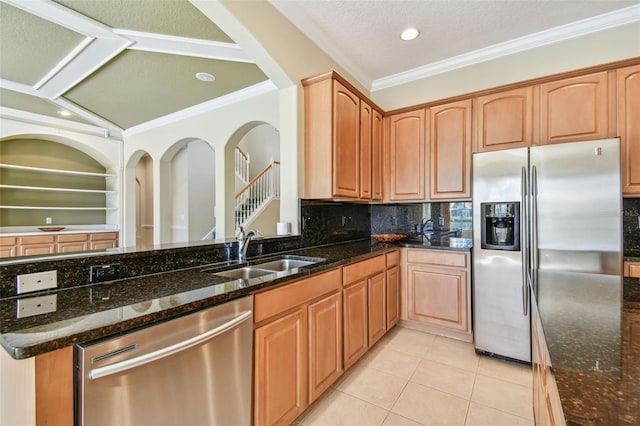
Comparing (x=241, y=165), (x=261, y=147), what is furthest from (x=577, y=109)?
(x=261, y=147)

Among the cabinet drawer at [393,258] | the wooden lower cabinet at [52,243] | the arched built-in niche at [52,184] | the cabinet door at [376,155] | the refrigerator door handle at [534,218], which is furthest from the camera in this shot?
the arched built-in niche at [52,184]

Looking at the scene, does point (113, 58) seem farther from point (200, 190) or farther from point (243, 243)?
point (200, 190)

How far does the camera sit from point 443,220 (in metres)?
3.44

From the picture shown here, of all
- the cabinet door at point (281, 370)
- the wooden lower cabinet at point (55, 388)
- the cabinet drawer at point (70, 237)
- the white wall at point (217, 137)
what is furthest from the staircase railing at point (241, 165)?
the wooden lower cabinet at point (55, 388)

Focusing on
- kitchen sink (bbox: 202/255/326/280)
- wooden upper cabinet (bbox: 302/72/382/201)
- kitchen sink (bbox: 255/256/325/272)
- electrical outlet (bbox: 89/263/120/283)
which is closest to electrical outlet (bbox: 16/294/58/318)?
electrical outlet (bbox: 89/263/120/283)

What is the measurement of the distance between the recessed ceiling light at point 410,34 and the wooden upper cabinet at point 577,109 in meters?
1.24

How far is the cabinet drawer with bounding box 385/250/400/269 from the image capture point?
2893 millimetres

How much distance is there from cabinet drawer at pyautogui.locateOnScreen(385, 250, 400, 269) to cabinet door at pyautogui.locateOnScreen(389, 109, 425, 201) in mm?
717

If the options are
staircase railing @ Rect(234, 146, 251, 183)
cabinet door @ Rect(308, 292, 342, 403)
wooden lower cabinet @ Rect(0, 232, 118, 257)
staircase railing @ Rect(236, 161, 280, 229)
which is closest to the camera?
cabinet door @ Rect(308, 292, 342, 403)

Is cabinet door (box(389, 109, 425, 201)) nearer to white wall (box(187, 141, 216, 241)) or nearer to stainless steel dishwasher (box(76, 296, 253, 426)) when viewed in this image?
stainless steel dishwasher (box(76, 296, 253, 426))

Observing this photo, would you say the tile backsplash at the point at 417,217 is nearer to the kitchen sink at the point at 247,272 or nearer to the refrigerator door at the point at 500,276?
the refrigerator door at the point at 500,276

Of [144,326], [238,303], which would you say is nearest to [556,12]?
[238,303]

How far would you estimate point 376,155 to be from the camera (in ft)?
11.1

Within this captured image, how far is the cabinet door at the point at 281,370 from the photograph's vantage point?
1.48 meters
